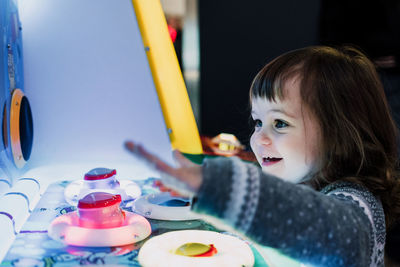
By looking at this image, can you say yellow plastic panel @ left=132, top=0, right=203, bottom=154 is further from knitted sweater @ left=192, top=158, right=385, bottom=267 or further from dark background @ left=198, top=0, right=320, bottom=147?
dark background @ left=198, top=0, right=320, bottom=147

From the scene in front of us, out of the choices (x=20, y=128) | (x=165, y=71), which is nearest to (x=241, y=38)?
(x=165, y=71)

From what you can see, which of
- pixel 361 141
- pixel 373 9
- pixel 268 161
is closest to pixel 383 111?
pixel 361 141

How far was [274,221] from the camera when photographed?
1.38ft

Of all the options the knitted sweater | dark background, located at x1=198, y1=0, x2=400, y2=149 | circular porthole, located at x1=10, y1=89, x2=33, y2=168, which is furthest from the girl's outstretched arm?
dark background, located at x1=198, y1=0, x2=400, y2=149

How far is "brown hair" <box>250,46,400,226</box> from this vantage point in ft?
1.98

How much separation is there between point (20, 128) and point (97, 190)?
0.23m

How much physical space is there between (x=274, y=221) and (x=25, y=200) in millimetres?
405

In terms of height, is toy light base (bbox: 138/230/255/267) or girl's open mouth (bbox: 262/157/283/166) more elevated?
girl's open mouth (bbox: 262/157/283/166)

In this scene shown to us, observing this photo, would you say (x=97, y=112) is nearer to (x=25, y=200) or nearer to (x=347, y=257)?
(x=25, y=200)

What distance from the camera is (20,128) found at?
0.81 metres

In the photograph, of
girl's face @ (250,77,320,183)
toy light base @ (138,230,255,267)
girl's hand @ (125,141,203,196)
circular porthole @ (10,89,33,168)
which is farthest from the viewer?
circular porthole @ (10,89,33,168)

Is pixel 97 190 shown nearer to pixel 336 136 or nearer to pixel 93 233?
pixel 93 233

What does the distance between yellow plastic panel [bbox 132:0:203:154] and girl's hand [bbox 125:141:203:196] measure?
520 mm

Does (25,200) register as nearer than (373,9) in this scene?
Yes
